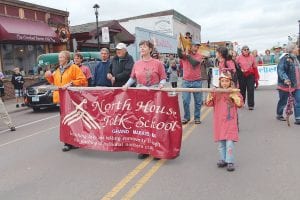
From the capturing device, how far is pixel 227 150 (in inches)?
229

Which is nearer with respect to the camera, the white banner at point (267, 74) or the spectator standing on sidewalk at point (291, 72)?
the spectator standing on sidewalk at point (291, 72)

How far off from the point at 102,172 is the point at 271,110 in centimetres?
679

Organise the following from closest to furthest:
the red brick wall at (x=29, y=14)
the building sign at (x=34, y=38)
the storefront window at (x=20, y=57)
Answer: the building sign at (x=34, y=38)
the storefront window at (x=20, y=57)
the red brick wall at (x=29, y=14)

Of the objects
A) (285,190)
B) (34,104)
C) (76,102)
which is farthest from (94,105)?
(34,104)

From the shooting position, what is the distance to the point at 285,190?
16.1ft

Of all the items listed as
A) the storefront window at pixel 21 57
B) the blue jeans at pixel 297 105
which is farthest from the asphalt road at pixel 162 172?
the storefront window at pixel 21 57

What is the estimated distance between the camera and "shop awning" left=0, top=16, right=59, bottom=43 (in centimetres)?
2116

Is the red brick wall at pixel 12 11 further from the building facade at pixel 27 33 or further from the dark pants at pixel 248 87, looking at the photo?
the dark pants at pixel 248 87

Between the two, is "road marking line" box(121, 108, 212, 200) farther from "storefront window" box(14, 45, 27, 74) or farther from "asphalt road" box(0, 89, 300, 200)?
"storefront window" box(14, 45, 27, 74)

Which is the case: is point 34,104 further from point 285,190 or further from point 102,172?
point 285,190

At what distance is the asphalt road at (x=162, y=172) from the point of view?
16.3 ft

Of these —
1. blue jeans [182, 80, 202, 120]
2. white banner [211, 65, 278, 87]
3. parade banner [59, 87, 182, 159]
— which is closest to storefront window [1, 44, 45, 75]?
white banner [211, 65, 278, 87]

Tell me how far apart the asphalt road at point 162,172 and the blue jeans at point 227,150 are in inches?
6.7

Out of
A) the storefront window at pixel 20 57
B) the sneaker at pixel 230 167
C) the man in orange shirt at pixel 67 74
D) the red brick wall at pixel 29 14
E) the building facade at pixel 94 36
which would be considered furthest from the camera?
the building facade at pixel 94 36
